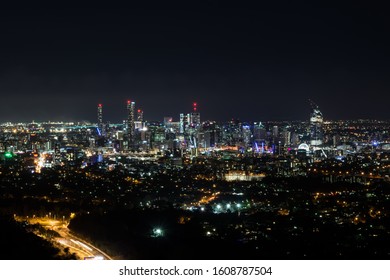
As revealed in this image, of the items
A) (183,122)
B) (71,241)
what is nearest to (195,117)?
(183,122)

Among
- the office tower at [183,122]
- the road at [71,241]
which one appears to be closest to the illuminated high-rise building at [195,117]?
the office tower at [183,122]

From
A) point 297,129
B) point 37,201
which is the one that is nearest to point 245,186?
point 37,201

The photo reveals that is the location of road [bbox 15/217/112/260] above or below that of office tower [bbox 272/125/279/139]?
below

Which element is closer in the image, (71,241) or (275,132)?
(71,241)

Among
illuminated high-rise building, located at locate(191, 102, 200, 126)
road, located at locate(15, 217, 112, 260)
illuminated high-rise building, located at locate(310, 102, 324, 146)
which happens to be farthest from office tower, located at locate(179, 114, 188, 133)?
road, located at locate(15, 217, 112, 260)

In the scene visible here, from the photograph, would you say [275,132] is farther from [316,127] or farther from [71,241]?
[71,241]

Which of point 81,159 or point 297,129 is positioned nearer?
point 81,159

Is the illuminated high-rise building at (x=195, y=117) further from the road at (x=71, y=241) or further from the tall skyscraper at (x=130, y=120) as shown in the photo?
the road at (x=71, y=241)

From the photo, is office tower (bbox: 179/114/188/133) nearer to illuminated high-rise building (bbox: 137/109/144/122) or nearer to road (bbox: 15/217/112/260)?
illuminated high-rise building (bbox: 137/109/144/122)
